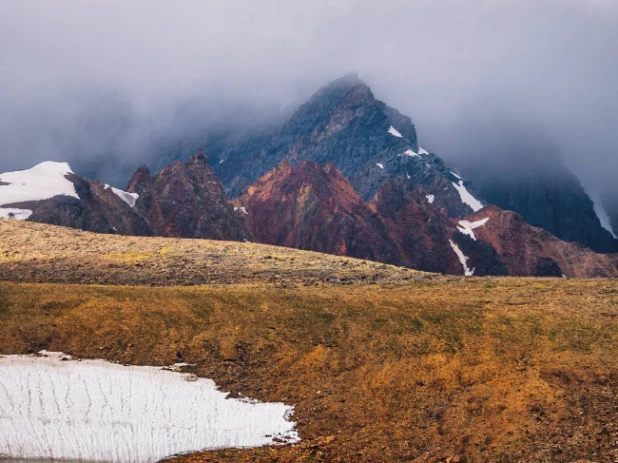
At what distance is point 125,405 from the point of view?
27.8 m

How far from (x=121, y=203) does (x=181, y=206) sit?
32688mm

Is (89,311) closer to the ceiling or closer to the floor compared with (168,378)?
closer to the ceiling

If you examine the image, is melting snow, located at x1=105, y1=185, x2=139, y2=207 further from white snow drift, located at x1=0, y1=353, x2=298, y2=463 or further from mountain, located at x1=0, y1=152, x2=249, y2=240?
white snow drift, located at x1=0, y1=353, x2=298, y2=463

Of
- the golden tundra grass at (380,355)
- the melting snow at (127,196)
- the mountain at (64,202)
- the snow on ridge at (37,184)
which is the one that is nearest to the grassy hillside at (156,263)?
the golden tundra grass at (380,355)

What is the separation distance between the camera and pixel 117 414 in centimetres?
2709

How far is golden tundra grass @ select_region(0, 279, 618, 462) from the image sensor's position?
25.1 m

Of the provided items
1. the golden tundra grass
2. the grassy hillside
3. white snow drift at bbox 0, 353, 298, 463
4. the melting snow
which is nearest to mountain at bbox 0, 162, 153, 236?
the melting snow

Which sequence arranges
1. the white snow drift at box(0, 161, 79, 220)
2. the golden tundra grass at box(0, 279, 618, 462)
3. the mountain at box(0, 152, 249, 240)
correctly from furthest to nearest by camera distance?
the mountain at box(0, 152, 249, 240) → the white snow drift at box(0, 161, 79, 220) → the golden tundra grass at box(0, 279, 618, 462)

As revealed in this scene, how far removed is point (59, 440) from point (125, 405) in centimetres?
349

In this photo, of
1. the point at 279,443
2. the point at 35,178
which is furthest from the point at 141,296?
the point at 35,178

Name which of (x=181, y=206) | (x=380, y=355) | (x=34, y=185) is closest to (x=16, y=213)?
(x=34, y=185)

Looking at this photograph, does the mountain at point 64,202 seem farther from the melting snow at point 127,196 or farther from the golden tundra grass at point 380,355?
the golden tundra grass at point 380,355

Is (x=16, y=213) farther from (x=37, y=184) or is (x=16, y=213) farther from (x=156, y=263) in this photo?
(x=156, y=263)

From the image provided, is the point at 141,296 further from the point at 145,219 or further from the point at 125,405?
the point at 145,219
